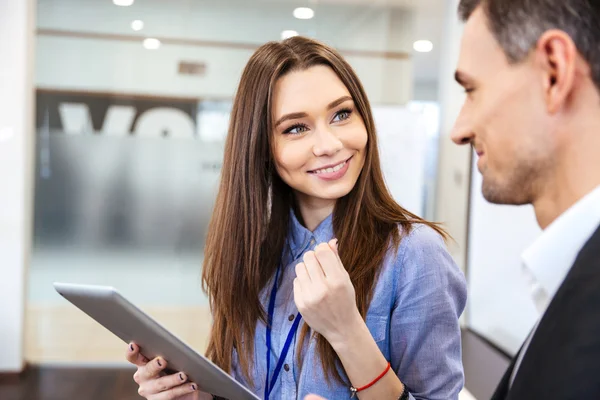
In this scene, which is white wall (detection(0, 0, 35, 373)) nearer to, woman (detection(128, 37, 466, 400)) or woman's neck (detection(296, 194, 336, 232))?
woman (detection(128, 37, 466, 400))

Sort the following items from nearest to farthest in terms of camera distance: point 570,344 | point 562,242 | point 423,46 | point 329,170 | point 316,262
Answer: point 570,344, point 562,242, point 316,262, point 329,170, point 423,46

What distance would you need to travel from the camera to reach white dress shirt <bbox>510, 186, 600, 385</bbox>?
1.88ft

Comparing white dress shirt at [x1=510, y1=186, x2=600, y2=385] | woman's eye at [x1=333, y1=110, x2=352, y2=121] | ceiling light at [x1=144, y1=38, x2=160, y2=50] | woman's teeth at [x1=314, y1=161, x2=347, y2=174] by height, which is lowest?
white dress shirt at [x1=510, y1=186, x2=600, y2=385]

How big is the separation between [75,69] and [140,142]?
0.65 m

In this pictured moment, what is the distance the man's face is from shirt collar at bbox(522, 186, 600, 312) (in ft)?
0.20

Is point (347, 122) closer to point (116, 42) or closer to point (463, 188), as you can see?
point (116, 42)

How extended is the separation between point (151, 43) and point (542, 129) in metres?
3.74

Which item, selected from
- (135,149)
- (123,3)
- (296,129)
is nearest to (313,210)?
(296,129)

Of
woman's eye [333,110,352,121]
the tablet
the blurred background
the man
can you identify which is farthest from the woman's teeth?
the blurred background

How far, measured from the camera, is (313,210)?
55.8 inches

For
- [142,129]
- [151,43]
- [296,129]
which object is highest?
[151,43]

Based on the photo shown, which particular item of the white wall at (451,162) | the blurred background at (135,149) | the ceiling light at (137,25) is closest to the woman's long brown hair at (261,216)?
the blurred background at (135,149)

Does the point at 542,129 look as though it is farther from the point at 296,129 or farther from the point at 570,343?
the point at 296,129

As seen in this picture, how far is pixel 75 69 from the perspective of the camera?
390 centimetres
